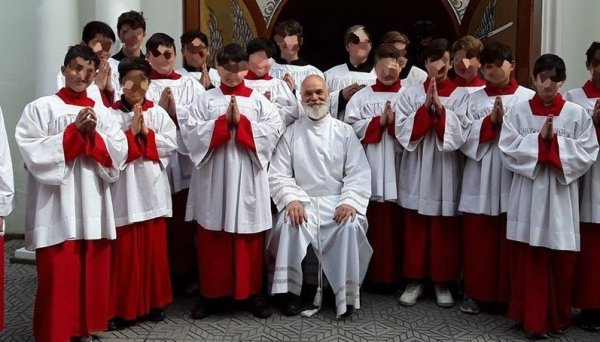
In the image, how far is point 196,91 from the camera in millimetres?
4645

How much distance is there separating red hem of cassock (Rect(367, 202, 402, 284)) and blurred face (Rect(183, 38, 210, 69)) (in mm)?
1827

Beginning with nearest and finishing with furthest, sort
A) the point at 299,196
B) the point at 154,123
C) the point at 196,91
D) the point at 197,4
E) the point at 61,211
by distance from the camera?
the point at 61,211 → the point at 154,123 → the point at 299,196 → the point at 196,91 → the point at 197,4

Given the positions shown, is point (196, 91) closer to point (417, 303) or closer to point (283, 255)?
point (283, 255)

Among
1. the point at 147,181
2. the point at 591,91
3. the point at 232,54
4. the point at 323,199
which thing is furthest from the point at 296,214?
the point at 591,91

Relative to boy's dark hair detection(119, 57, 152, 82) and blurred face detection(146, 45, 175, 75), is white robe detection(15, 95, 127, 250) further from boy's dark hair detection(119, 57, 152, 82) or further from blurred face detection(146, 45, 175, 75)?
blurred face detection(146, 45, 175, 75)

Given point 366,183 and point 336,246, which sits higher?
point 366,183

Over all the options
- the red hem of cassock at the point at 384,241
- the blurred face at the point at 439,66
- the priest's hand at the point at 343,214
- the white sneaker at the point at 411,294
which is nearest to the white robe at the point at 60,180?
the priest's hand at the point at 343,214

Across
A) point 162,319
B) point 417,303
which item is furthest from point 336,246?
point 162,319

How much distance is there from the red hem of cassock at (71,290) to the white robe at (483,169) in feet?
8.33

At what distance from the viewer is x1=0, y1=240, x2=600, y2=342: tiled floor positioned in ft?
12.5

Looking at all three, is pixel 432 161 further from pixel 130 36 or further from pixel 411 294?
pixel 130 36

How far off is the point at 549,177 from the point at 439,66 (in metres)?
1.19

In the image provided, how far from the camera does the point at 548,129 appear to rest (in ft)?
12.0

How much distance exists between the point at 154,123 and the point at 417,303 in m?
2.40
